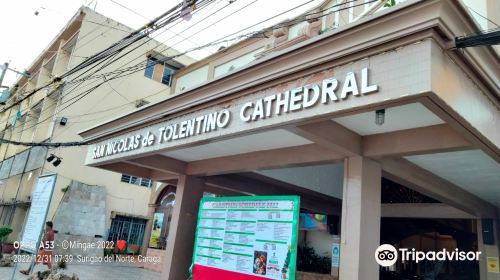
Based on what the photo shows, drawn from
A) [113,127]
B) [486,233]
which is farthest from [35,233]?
[486,233]

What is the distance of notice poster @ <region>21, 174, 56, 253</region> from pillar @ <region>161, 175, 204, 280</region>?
2.50 metres

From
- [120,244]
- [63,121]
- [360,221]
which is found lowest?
[120,244]

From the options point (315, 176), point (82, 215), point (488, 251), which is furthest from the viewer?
point (82, 215)

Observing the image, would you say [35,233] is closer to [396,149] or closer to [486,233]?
[396,149]

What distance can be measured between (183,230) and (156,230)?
36.1ft

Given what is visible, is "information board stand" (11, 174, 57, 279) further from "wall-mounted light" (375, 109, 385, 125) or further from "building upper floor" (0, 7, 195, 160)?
"building upper floor" (0, 7, 195, 160)

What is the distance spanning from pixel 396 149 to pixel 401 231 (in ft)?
26.3

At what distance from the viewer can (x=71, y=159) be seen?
17750mm

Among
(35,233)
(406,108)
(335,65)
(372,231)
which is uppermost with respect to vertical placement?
(335,65)

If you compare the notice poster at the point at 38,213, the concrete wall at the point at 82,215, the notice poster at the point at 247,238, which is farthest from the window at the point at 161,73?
the notice poster at the point at 247,238

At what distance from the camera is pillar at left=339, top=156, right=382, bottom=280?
14.6 feet

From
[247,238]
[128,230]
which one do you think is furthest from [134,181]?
[247,238]

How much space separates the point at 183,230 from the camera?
7.50 meters

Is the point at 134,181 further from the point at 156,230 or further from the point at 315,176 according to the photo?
the point at 315,176
